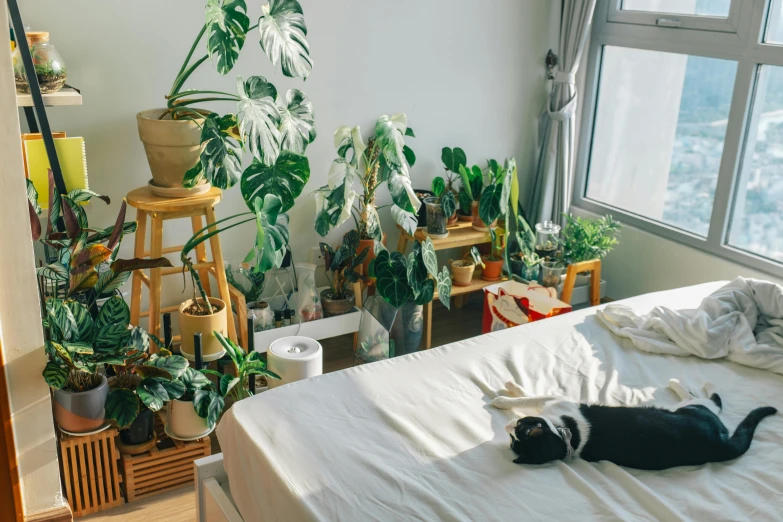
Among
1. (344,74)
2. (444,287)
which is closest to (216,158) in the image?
(344,74)

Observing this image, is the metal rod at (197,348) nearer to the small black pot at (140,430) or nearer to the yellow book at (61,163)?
the small black pot at (140,430)

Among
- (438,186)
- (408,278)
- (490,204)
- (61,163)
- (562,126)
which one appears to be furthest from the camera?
(562,126)

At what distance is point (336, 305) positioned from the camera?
3.34 meters

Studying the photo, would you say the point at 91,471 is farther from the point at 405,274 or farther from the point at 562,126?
the point at 562,126

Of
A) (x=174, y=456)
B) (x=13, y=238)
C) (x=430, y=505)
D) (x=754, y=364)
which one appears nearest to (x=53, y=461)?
(x=174, y=456)

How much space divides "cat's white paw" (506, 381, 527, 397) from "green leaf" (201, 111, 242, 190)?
1084mm

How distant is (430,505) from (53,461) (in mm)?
1218

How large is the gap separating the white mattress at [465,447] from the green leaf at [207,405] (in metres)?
0.35

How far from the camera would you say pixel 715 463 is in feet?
6.35

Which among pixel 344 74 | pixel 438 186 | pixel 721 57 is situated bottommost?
pixel 438 186

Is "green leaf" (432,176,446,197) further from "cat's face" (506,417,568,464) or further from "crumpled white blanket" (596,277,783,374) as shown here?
"cat's face" (506,417,568,464)

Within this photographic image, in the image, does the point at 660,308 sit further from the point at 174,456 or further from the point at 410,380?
the point at 174,456

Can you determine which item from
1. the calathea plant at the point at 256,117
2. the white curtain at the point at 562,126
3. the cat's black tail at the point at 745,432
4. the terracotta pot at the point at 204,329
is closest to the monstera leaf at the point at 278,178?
the calathea plant at the point at 256,117

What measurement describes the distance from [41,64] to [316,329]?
1.47 m
